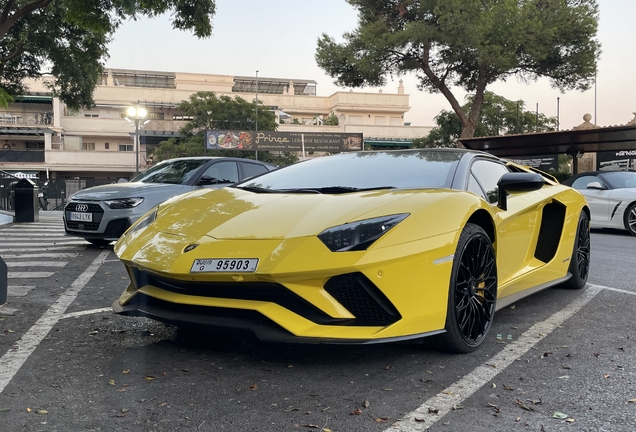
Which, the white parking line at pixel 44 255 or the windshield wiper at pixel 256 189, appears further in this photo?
the white parking line at pixel 44 255

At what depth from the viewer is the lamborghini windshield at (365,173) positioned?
366 centimetres

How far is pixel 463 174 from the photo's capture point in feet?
12.4

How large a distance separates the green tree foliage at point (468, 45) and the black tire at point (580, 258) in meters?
20.8

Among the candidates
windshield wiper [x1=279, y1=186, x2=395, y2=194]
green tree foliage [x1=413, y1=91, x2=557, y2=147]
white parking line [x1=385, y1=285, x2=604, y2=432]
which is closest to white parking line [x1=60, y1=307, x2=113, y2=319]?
windshield wiper [x1=279, y1=186, x2=395, y2=194]

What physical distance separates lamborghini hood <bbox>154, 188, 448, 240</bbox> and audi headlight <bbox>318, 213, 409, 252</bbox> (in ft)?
0.15

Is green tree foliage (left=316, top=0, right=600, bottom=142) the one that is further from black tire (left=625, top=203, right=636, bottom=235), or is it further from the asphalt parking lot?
the asphalt parking lot

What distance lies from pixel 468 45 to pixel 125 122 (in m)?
40.5

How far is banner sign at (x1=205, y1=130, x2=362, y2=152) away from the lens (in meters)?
42.9

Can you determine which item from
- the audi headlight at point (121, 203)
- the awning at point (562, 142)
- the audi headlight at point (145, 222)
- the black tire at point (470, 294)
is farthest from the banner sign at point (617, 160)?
the audi headlight at point (145, 222)

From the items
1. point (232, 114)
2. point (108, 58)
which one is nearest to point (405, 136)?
point (232, 114)

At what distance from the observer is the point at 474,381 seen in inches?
112

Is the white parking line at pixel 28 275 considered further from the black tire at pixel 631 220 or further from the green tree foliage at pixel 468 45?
the green tree foliage at pixel 468 45

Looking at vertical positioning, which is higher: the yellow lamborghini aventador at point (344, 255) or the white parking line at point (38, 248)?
the yellow lamborghini aventador at point (344, 255)

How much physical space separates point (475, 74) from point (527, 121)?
2438cm
